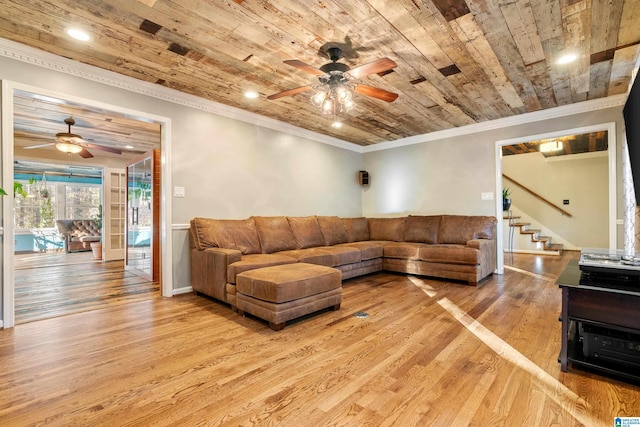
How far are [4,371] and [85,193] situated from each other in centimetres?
976

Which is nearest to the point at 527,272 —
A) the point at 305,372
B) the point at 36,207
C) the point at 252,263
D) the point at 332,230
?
the point at 332,230

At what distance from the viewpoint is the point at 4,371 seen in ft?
6.09

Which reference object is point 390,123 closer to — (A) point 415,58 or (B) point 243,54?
(A) point 415,58

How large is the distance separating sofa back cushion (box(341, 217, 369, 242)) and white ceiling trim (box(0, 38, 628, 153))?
1.58 metres

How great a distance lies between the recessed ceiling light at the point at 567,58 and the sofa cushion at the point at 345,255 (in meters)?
3.12

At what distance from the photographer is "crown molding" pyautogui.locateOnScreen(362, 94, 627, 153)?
12.8 feet

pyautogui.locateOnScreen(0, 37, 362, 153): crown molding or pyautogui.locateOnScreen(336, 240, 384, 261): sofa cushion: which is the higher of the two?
pyautogui.locateOnScreen(0, 37, 362, 153): crown molding

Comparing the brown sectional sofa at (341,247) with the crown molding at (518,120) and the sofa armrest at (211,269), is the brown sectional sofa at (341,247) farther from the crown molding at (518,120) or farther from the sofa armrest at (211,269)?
the crown molding at (518,120)

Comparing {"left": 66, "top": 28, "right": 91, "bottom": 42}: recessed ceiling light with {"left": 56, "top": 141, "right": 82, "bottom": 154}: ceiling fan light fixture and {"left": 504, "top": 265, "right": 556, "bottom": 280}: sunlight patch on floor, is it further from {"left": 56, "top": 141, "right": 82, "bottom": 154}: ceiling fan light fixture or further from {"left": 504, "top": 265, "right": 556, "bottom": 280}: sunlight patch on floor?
{"left": 504, "top": 265, "right": 556, "bottom": 280}: sunlight patch on floor

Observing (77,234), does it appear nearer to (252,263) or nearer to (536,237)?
(252,263)

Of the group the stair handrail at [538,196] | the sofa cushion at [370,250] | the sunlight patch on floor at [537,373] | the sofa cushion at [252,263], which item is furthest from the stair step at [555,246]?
the sofa cushion at [252,263]

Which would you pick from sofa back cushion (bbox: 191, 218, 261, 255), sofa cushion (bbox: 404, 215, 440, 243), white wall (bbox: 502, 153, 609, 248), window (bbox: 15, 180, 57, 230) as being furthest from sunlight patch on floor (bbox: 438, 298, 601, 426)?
window (bbox: 15, 180, 57, 230)

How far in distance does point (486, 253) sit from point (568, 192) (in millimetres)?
5475

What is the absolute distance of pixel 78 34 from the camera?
96.3 inches
